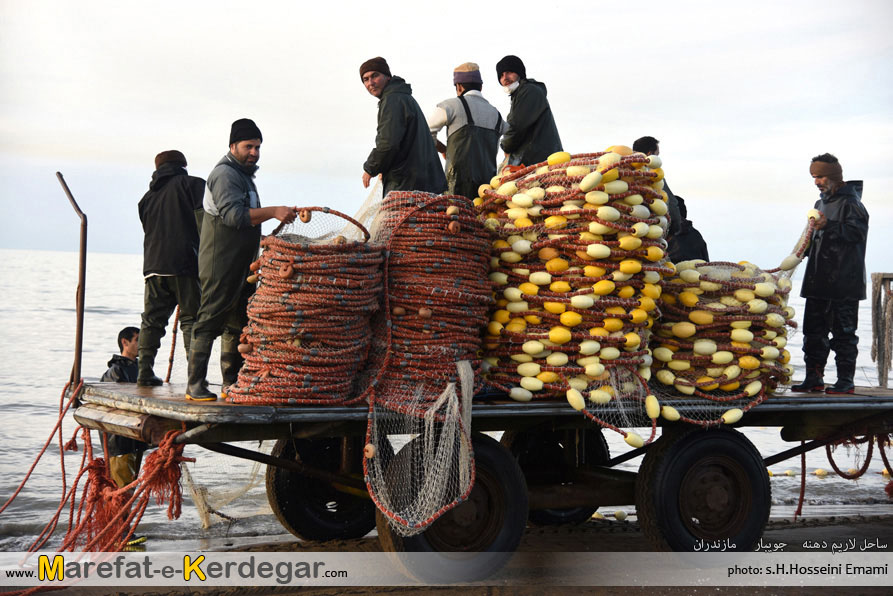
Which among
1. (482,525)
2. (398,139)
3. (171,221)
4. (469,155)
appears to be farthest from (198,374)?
(469,155)

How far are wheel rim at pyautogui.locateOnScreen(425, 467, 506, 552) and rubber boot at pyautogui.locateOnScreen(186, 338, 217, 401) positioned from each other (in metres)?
1.57

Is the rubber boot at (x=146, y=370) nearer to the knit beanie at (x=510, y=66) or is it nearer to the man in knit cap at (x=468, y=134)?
the man in knit cap at (x=468, y=134)

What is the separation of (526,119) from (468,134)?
0.49 metres

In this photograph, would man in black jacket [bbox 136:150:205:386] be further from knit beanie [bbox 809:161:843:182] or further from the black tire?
knit beanie [bbox 809:161:843:182]

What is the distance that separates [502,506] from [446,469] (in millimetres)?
615

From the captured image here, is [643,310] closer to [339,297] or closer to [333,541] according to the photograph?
[339,297]

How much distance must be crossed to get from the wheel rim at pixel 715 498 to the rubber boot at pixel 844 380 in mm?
1255

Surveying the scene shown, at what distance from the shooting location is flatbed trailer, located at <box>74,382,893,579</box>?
15.5 feet

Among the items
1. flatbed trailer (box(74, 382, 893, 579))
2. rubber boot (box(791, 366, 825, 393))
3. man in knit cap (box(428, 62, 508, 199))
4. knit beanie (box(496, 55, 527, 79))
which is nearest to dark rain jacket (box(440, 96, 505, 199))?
man in knit cap (box(428, 62, 508, 199))

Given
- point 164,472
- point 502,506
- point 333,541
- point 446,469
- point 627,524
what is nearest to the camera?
point 164,472

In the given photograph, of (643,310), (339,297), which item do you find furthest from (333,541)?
(643,310)

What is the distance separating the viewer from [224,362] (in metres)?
5.89

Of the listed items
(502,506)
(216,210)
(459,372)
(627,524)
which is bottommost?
(627,524)

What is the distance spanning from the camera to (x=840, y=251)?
6.74 m
